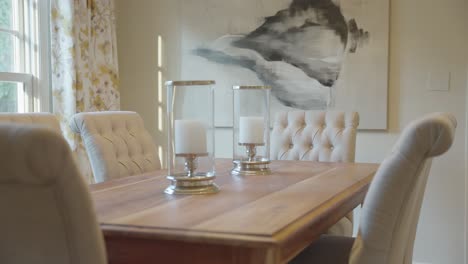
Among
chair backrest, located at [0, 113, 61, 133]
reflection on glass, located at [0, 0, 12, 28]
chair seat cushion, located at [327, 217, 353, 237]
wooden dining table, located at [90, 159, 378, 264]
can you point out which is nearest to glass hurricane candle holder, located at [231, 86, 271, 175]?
wooden dining table, located at [90, 159, 378, 264]

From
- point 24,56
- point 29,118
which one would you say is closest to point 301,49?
point 24,56

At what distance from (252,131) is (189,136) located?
0.59 metres

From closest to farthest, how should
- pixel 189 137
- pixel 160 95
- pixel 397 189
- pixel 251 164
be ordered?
pixel 397 189 < pixel 189 137 < pixel 251 164 < pixel 160 95

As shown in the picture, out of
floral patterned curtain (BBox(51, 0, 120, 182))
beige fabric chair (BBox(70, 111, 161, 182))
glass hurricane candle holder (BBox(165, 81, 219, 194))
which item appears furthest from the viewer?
floral patterned curtain (BBox(51, 0, 120, 182))

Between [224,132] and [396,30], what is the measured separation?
130 centimetres

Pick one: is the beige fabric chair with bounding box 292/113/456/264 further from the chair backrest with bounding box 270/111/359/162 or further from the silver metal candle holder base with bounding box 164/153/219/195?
the chair backrest with bounding box 270/111/359/162

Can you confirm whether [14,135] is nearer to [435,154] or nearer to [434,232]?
[435,154]

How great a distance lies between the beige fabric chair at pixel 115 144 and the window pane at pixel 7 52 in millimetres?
998

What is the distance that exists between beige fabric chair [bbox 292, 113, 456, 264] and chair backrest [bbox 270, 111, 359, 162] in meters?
1.49

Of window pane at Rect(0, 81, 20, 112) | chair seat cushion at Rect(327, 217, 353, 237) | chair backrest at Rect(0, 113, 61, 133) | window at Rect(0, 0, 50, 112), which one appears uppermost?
window at Rect(0, 0, 50, 112)

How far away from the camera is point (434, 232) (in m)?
3.33

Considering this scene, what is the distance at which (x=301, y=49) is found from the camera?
3.57 metres

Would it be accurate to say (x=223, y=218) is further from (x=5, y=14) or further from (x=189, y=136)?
(x=5, y=14)

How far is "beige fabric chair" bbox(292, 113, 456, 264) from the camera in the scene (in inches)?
47.1
